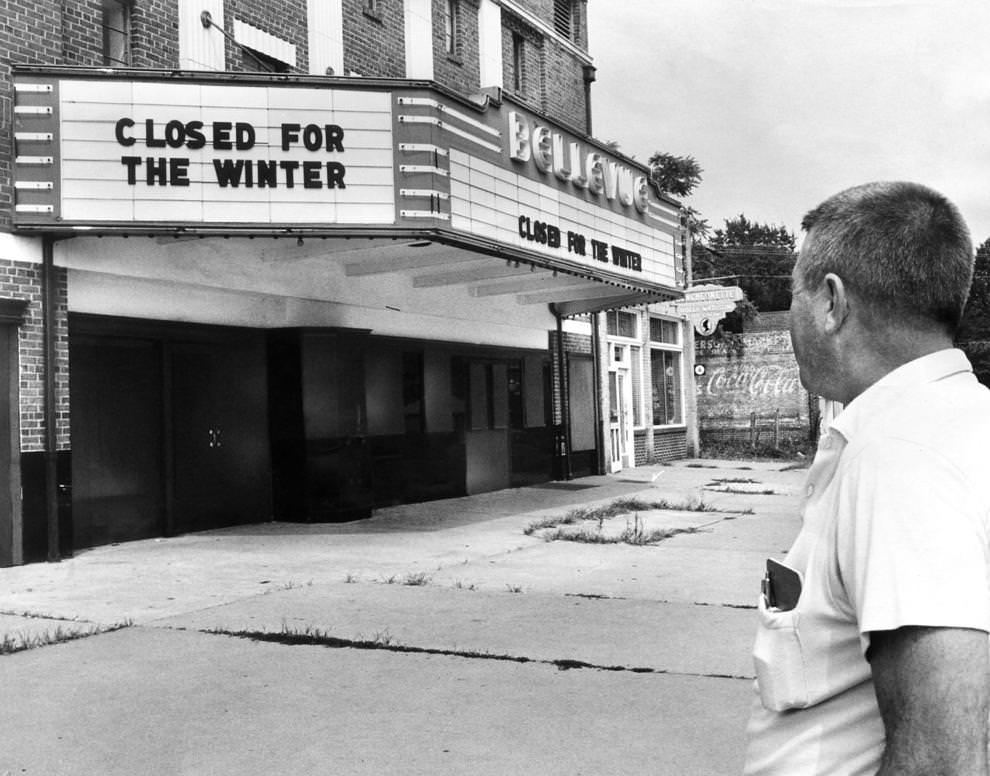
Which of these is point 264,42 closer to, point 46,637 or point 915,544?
point 46,637

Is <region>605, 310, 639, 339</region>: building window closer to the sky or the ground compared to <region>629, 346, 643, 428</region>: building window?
closer to the sky

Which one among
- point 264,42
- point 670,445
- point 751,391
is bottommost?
point 670,445

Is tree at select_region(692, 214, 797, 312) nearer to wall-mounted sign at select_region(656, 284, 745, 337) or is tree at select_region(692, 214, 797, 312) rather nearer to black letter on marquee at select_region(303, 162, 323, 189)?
wall-mounted sign at select_region(656, 284, 745, 337)

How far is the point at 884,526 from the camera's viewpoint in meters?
1.27

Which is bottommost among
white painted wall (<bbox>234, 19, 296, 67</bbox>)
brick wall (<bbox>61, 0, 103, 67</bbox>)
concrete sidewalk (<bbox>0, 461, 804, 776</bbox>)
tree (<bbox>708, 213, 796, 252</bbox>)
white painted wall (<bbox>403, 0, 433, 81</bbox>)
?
concrete sidewalk (<bbox>0, 461, 804, 776</bbox>)

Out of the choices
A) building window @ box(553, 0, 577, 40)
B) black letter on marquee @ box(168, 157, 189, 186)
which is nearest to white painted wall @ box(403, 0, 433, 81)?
building window @ box(553, 0, 577, 40)

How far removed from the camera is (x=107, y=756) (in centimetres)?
440

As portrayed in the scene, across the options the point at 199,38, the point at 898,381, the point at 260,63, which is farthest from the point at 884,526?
the point at 260,63

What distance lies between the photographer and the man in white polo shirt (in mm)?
1251

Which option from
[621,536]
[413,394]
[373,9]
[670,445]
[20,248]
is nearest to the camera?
[20,248]

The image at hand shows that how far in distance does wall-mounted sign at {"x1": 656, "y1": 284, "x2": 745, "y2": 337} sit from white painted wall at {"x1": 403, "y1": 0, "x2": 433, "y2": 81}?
9937 millimetres

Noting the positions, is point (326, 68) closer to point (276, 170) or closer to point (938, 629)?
point (276, 170)

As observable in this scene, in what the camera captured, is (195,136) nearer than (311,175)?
Yes

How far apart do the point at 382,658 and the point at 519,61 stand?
15.7m
